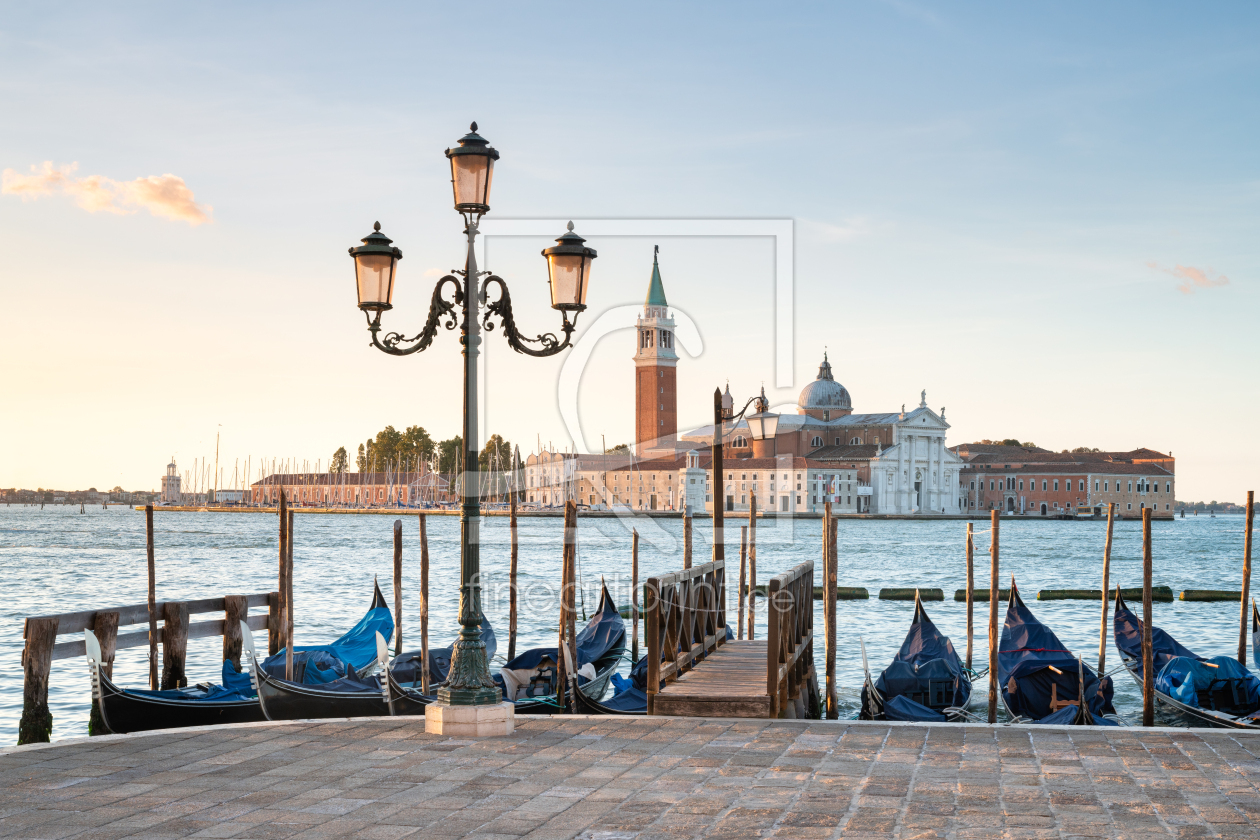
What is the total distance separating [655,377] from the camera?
212 feet

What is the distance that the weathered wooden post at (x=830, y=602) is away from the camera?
9.91m

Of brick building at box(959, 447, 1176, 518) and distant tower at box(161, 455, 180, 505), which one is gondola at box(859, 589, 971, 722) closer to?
brick building at box(959, 447, 1176, 518)

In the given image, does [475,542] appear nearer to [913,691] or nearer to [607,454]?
[913,691]

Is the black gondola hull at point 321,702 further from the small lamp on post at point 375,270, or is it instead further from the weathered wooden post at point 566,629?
the small lamp on post at point 375,270

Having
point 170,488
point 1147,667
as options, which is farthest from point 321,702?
point 170,488

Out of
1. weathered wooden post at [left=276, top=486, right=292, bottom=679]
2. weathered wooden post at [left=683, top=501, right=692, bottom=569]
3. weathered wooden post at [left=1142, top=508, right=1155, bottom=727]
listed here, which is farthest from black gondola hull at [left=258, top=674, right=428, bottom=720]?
weathered wooden post at [left=1142, top=508, right=1155, bottom=727]

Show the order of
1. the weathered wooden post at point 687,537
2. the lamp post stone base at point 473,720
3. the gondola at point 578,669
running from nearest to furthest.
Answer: the lamp post stone base at point 473,720 → the gondola at point 578,669 → the weathered wooden post at point 687,537

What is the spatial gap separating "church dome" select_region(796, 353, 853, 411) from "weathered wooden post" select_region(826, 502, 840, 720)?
79051 millimetres

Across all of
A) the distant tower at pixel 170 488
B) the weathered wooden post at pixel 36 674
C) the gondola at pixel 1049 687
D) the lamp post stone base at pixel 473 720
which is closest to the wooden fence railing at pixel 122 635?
the weathered wooden post at pixel 36 674

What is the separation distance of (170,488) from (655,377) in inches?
2492

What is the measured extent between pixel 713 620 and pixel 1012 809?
199 inches

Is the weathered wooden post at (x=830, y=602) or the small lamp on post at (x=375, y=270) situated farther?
the weathered wooden post at (x=830, y=602)

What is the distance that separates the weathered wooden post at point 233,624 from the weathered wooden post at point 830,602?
5.44 meters

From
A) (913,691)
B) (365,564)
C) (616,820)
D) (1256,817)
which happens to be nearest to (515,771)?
(616,820)
